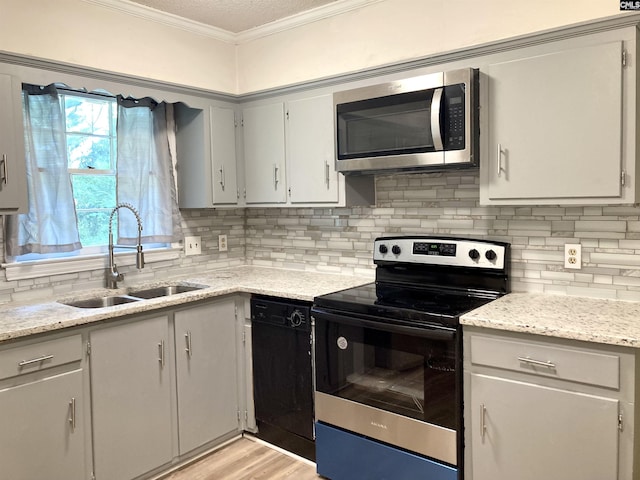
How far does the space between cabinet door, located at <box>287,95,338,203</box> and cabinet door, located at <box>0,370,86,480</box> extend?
150 cm

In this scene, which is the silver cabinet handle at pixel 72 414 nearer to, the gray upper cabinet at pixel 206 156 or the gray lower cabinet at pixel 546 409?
the gray upper cabinet at pixel 206 156

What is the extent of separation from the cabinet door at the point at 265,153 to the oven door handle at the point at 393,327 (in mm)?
959

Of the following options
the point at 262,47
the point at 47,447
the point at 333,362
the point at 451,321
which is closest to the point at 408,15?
the point at 262,47

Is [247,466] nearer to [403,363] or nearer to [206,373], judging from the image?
[206,373]

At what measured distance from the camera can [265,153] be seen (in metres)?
3.23

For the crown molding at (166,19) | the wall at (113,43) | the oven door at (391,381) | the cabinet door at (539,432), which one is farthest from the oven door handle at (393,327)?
the crown molding at (166,19)

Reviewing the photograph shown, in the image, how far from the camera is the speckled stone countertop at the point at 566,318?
5.85 ft

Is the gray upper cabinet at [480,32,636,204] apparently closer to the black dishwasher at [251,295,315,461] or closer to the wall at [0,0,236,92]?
the black dishwasher at [251,295,315,461]

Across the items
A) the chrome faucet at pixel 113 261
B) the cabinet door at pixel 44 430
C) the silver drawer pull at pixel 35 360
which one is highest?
the chrome faucet at pixel 113 261

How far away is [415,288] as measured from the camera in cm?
272

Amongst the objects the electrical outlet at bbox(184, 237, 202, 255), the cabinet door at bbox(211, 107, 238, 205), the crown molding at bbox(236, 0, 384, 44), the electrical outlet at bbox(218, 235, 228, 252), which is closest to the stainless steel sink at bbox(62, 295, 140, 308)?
the electrical outlet at bbox(184, 237, 202, 255)

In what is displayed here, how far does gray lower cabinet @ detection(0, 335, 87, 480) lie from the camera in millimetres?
2029

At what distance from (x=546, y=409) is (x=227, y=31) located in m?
2.81

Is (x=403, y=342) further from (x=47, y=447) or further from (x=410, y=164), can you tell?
(x=47, y=447)
